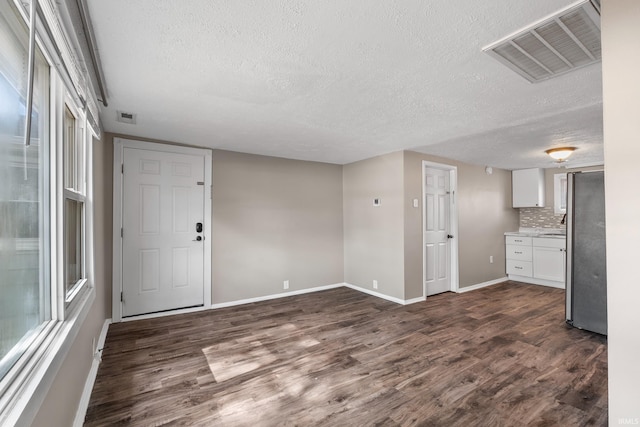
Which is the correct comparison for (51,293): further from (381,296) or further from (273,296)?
(381,296)

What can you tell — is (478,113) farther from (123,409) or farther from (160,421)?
(123,409)

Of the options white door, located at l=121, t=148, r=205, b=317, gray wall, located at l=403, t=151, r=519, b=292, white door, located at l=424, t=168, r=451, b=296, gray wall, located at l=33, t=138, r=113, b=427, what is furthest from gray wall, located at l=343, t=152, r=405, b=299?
gray wall, located at l=33, t=138, r=113, b=427

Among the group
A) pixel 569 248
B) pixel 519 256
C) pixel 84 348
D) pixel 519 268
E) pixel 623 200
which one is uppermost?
pixel 623 200

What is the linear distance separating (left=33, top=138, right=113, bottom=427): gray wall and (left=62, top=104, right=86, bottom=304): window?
9.5 inches

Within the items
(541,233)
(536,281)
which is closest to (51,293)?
(536,281)

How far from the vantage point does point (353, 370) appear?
7.79 feet

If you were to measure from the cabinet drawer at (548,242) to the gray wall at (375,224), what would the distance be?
3016 mm

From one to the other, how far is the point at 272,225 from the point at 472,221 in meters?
3.52

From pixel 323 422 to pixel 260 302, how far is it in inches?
103

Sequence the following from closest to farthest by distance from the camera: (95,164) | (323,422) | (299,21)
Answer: (299,21), (323,422), (95,164)

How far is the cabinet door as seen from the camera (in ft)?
16.2

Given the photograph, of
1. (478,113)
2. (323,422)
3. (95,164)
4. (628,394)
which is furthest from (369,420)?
(95,164)

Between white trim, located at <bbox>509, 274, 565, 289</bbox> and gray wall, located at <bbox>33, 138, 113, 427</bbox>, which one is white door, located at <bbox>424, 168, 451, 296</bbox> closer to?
white trim, located at <bbox>509, 274, 565, 289</bbox>

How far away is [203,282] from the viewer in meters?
3.87
